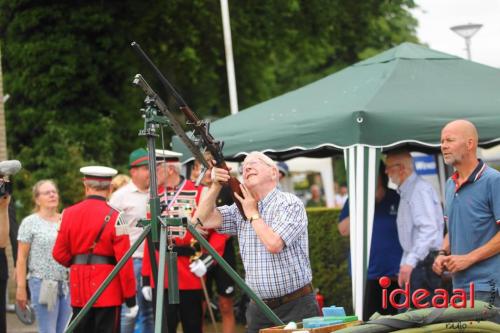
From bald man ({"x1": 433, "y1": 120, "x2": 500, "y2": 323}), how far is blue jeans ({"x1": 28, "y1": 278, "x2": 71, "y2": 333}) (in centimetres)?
393

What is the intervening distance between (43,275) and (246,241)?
10.7ft

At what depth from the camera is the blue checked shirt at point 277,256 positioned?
20.9ft

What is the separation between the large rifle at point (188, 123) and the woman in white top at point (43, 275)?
347cm

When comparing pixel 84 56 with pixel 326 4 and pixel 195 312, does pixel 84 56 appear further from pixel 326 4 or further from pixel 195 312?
pixel 195 312

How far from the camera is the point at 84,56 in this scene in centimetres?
1955

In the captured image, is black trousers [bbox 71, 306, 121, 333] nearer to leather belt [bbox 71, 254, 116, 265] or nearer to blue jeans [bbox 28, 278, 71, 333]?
leather belt [bbox 71, 254, 116, 265]

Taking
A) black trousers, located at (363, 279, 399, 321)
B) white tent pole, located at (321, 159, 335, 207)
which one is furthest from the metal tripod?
white tent pole, located at (321, 159, 335, 207)

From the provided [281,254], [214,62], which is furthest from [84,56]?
[281,254]

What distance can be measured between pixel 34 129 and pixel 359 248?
12178 mm

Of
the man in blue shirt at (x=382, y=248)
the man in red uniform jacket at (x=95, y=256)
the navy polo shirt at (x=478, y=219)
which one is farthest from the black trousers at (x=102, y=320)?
the navy polo shirt at (x=478, y=219)

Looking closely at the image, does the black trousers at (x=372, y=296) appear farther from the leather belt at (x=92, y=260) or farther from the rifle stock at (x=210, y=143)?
the rifle stock at (x=210, y=143)

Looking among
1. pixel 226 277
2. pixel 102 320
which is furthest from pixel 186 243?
pixel 226 277

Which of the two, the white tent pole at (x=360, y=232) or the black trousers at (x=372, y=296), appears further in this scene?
the black trousers at (x=372, y=296)

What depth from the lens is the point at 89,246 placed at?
8.31 metres
